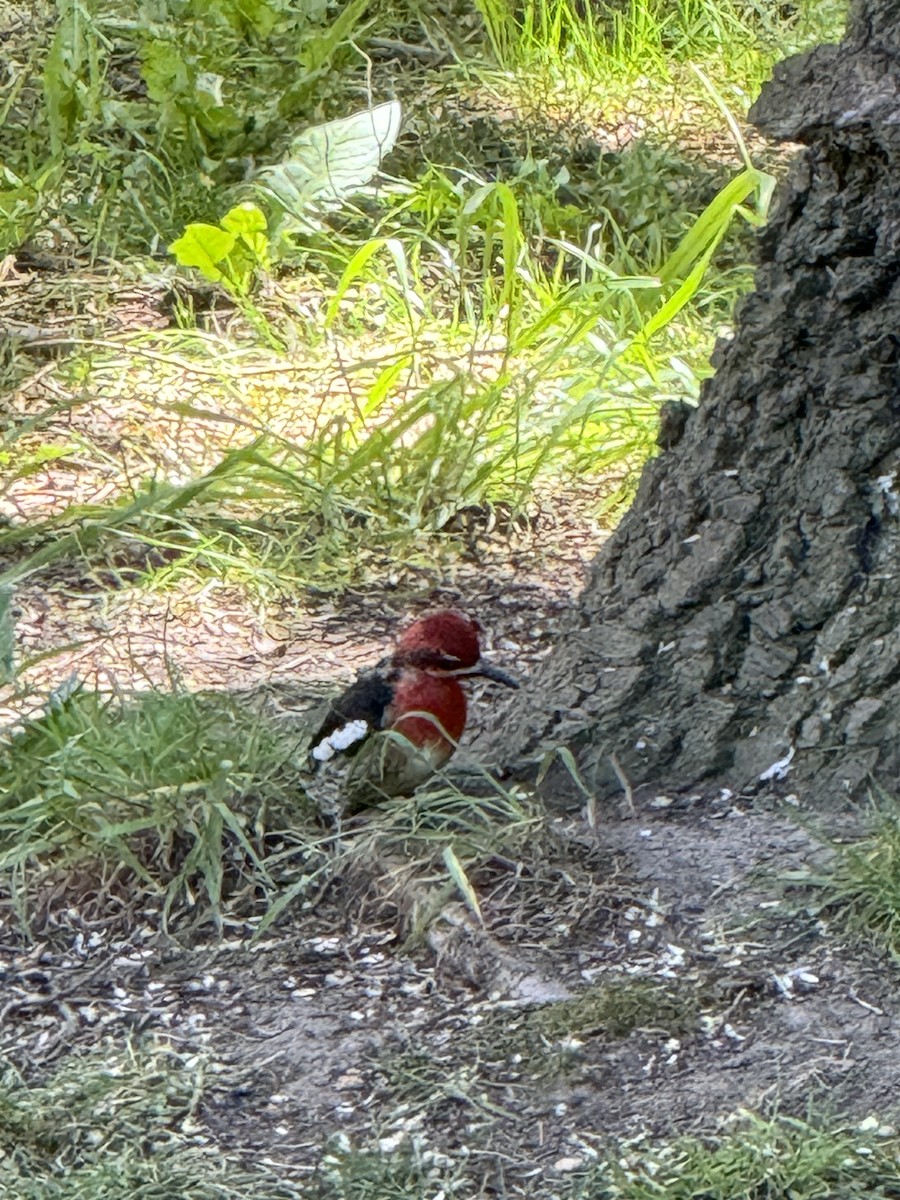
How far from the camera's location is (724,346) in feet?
10.3

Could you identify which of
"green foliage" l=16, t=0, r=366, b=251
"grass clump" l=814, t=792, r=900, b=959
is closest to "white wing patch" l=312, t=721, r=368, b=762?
"grass clump" l=814, t=792, r=900, b=959

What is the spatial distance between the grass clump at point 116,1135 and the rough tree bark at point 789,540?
86 cm

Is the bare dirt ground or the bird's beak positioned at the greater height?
the bird's beak

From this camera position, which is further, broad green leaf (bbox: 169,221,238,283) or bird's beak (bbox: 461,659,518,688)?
broad green leaf (bbox: 169,221,238,283)

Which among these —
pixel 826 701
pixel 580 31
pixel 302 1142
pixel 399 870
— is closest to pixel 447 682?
pixel 399 870

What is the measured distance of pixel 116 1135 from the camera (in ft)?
8.09

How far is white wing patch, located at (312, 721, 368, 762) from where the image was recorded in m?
3.04

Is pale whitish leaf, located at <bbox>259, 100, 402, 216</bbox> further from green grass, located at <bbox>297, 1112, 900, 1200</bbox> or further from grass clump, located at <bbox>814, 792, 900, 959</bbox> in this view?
green grass, located at <bbox>297, 1112, 900, 1200</bbox>

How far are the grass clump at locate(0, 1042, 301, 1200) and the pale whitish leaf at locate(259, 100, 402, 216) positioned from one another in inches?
128

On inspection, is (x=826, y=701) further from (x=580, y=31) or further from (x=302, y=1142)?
(x=580, y=31)

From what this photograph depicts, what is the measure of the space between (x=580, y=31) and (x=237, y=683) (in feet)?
11.7

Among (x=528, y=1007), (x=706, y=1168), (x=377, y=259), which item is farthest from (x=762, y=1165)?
(x=377, y=259)

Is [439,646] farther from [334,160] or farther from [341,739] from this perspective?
[334,160]

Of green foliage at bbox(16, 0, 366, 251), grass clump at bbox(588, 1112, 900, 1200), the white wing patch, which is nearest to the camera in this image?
grass clump at bbox(588, 1112, 900, 1200)
